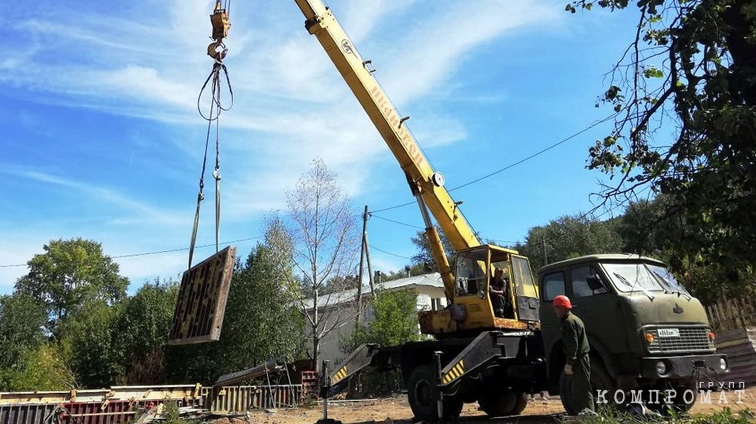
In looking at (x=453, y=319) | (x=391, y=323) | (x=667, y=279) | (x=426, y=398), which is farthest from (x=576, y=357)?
(x=391, y=323)

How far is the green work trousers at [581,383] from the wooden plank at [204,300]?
4.71 meters

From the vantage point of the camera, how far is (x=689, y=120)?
5.48 meters

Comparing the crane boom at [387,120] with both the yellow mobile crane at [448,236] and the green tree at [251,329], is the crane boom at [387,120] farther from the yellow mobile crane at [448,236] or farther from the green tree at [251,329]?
the green tree at [251,329]

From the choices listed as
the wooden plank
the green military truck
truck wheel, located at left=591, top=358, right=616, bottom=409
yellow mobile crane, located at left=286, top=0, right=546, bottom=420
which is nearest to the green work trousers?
the green military truck

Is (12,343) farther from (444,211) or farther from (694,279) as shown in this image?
(694,279)

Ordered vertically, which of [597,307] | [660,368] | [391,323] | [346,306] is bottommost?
[660,368]

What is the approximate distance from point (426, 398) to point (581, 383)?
3908mm

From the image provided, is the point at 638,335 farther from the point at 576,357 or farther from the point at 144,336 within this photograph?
the point at 144,336

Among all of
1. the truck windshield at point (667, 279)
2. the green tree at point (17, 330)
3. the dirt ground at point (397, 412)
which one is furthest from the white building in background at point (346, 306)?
the green tree at point (17, 330)

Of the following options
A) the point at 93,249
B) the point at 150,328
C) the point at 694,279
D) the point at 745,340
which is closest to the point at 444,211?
the point at 745,340

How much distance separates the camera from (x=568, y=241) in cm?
4322

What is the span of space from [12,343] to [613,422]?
108 feet

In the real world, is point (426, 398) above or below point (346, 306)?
below

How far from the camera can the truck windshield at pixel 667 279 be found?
877cm
